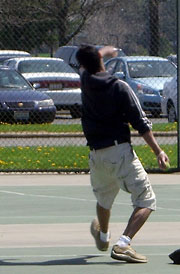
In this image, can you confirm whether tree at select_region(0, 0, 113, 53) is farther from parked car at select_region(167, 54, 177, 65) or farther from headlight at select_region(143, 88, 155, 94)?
headlight at select_region(143, 88, 155, 94)

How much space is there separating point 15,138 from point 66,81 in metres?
4.06

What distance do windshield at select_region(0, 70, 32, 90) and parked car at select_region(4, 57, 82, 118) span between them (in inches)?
18.3

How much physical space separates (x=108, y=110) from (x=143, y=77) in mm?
13533

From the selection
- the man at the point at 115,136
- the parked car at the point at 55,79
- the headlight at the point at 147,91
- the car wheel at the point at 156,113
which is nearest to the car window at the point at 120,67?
the headlight at the point at 147,91

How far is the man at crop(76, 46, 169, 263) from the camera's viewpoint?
23.3 feet

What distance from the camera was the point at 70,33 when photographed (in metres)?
15.3

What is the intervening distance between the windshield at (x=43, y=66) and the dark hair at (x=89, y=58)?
39.9 ft

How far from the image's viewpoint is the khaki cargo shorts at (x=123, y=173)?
23.6 ft

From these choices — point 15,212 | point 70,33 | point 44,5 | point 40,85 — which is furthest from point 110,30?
point 15,212

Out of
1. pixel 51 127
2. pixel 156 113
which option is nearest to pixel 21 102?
pixel 51 127

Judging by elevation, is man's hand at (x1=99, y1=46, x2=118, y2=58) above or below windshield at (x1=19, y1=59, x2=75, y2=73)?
above

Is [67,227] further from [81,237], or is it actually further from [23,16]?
[23,16]

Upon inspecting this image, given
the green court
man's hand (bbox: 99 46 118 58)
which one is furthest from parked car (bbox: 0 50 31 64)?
man's hand (bbox: 99 46 118 58)

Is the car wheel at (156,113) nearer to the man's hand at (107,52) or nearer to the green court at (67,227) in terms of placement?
the green court at (67,227)
